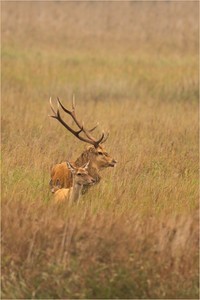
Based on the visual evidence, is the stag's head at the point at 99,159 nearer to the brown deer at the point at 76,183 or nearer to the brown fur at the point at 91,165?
the brown fur at the point at 91,165

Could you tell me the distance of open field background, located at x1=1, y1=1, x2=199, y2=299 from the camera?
6.05 meters

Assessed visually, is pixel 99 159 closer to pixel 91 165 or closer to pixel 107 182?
pixel 91 165

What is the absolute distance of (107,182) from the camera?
8453 mm

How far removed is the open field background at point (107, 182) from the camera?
19.8ft

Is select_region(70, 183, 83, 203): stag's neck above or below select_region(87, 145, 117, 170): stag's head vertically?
below

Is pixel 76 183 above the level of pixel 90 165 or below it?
below

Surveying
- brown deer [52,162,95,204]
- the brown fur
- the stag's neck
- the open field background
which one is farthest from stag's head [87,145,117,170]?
the stag's neck

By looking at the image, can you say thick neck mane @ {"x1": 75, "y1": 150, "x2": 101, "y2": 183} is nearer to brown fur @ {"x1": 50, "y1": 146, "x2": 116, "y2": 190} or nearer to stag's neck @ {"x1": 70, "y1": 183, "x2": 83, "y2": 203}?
brown fur @ {"x1": 50, "y1": 146, "x2": 116, "y2": 190}

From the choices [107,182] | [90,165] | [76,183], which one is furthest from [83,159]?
[76,183]

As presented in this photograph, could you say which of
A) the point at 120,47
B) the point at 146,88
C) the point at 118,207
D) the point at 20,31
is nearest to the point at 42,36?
the point at 20,31

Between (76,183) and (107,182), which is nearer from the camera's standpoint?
(76,183)

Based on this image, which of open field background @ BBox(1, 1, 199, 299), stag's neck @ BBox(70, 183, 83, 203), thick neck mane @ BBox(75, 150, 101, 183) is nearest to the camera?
open field background @ BBox(1, 1, 199, 299)

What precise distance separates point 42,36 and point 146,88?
10710 millimetres

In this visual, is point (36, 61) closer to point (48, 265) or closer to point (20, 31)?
point (20, 31)
